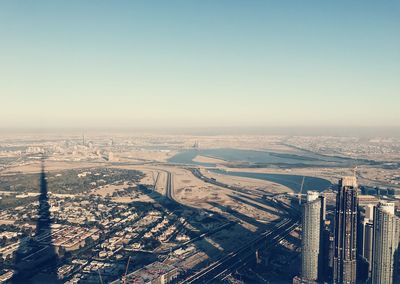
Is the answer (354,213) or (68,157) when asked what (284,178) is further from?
(68,157)

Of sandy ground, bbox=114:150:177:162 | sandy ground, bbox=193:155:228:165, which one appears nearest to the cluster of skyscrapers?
sandy ground, bbox=193:155:228:165

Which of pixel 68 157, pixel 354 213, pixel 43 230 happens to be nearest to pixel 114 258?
pixel 43 230

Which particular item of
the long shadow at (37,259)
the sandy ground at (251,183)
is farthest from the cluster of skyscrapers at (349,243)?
the sandy ground at (251,183)

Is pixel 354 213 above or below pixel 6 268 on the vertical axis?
above

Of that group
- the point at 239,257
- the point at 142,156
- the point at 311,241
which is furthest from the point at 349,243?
the point at 142,156

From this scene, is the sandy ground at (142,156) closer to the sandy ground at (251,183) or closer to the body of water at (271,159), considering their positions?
the body of water at (271,159)

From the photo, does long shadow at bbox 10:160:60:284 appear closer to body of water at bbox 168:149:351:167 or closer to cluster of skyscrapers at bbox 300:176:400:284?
cluster of skyscrapers at bbox 300:176:400:284
